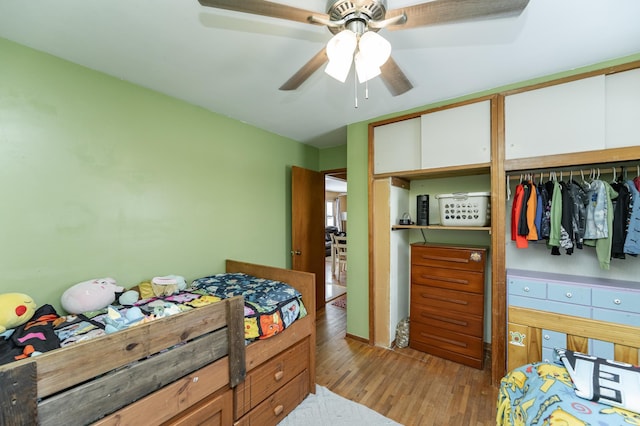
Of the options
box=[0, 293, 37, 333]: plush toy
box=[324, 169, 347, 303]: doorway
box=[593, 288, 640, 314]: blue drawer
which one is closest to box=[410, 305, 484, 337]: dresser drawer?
box=[593, 288, 640, 314]: blue drawer

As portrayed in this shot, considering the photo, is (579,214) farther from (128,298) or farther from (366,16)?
(128,298)

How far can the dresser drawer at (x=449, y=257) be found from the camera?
2.29m

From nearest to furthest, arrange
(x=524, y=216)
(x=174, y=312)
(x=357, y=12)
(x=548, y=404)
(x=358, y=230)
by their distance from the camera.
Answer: (x=548, y=404)
(x=357, y=12)
(x=174, y=312)
(x=524, y=216)
(x=358, y=230)

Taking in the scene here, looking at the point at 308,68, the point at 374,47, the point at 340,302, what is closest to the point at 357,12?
the point at 374,47

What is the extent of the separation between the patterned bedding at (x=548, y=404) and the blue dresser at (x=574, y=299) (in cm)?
91

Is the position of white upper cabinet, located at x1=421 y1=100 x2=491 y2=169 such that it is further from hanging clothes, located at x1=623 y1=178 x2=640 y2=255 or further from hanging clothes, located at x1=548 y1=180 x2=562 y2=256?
hanging clothes, located at x1=623 y1=178 x2=640 y2=255

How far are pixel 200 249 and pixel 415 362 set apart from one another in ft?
7.70

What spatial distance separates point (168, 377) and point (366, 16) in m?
1.89

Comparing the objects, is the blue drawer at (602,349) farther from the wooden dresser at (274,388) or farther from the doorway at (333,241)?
the doorway at (333,241)

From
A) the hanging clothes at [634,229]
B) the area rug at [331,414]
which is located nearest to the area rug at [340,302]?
the area rug at [331,414]

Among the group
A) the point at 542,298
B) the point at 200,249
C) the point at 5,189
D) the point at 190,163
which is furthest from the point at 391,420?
the point at 5,189

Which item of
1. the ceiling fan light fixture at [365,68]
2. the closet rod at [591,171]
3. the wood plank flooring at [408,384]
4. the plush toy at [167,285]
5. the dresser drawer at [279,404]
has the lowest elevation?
the wood plank flooring at [408,384]

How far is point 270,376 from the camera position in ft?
5.48

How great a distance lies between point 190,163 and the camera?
2.43 meters
